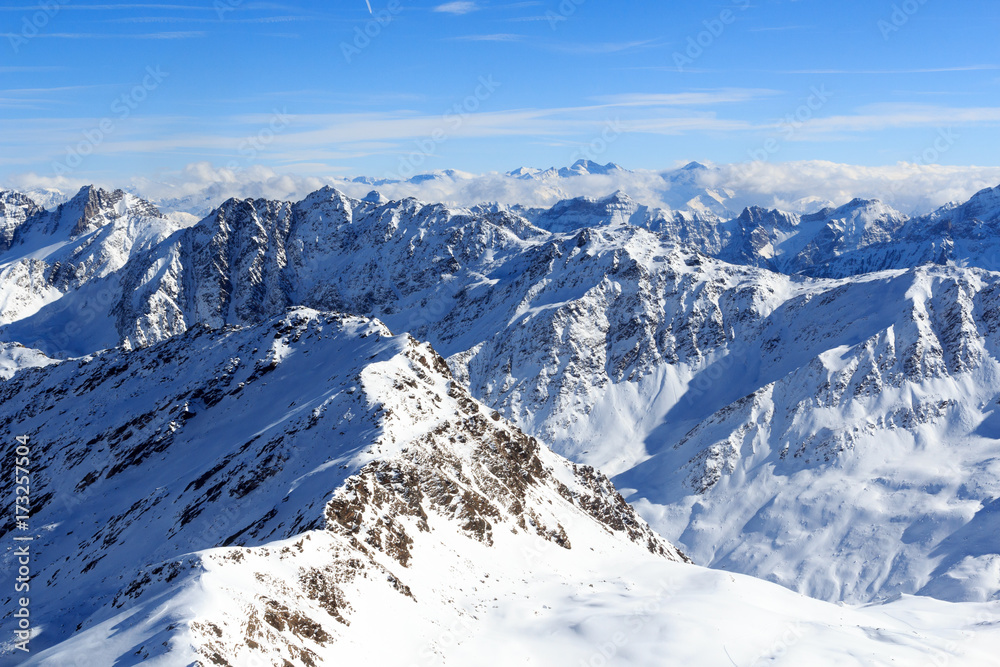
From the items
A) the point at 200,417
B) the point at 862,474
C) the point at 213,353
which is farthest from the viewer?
the point at 862,474

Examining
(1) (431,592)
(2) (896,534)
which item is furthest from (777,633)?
(2) (896,534)

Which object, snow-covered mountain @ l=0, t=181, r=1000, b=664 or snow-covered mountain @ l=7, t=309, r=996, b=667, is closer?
snow-covered mountain @ l=7, t=309, r=996, b=667

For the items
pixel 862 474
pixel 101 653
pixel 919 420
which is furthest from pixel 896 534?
pixel 101 653

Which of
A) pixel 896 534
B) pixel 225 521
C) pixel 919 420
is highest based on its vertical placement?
pixel 225 521

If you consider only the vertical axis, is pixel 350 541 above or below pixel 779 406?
above

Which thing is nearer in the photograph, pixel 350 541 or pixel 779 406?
pixel 350 541

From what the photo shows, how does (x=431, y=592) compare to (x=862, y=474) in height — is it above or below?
above

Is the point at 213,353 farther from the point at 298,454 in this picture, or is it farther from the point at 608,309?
the point at 608,309

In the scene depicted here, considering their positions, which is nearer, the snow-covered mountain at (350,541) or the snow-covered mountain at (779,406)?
the snow-covered mountain at (350,541)

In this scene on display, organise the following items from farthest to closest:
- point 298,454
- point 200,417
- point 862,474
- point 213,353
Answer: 1. point 862,474
2. point 213,353
3. point 200,417
4. point 298,454

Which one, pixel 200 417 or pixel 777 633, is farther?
pixel 200 417
